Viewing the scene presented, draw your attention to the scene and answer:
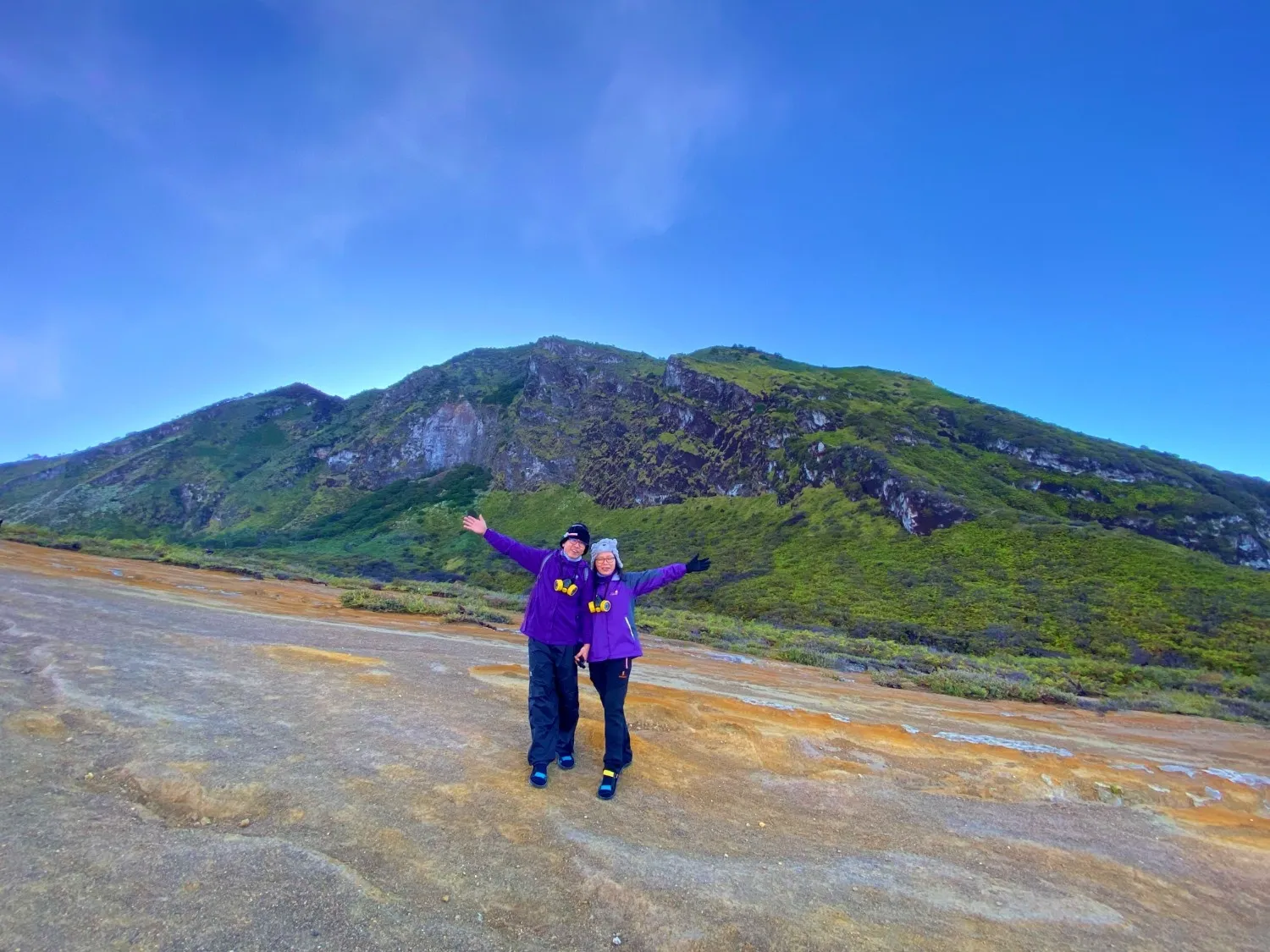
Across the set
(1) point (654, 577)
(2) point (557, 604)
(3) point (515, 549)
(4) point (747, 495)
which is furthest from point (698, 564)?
(4) point (747, 495)

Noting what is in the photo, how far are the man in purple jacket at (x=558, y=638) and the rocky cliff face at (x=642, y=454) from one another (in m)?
56.0

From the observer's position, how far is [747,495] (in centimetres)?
7581

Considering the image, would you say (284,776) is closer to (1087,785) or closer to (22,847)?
(22,847)

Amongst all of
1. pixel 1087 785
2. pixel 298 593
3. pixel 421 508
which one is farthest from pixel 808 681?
pixel 421 508

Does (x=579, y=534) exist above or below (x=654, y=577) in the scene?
above

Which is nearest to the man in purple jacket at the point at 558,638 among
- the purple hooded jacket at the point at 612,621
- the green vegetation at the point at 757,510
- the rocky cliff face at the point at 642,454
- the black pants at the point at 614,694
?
the purple hooded jacket at the point at 612,621

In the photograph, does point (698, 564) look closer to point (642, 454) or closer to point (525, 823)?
point (525, 823)

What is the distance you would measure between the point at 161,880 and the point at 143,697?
399 cm

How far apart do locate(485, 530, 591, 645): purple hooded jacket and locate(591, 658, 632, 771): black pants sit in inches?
14.5

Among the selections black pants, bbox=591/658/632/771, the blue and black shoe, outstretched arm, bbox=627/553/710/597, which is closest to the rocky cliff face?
outstretched arm, bbox=627/553/710/597

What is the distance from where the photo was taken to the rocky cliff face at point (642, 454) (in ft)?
212

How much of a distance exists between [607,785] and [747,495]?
71.7 m

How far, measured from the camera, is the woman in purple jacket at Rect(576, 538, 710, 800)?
5746 millimetres

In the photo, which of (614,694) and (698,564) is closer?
(614,694)
